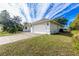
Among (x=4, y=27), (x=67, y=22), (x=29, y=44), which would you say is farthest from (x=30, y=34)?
(x=67, y=22)

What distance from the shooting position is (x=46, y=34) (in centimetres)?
317

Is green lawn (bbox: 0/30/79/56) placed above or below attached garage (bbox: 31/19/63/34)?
below

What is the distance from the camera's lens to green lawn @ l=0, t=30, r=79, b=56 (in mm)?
→ 3076

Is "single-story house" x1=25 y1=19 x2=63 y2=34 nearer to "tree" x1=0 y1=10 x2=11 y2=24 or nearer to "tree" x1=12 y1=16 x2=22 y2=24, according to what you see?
"tree" x1=12 y1=16 x2=22 y2=24

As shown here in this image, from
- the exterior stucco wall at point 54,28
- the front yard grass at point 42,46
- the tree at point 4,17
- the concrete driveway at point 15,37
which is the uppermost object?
the tree at point 4,17

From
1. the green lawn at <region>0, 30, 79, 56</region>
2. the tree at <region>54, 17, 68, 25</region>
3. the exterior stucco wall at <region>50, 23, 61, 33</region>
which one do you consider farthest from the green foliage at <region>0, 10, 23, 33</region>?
the tree at <region>54, 17, 68, 25</region>

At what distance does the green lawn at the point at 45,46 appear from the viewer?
10.1 feet

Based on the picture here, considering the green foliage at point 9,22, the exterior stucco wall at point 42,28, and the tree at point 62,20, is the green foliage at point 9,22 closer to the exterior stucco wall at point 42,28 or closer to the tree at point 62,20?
the exterior stucco wall at point 42,28

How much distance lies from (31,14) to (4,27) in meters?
0.50

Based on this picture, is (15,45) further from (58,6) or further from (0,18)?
(58,6)

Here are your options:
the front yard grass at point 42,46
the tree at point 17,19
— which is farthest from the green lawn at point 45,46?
the tree at point 17,19

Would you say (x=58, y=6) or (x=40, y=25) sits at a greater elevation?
(x=58, y=6)

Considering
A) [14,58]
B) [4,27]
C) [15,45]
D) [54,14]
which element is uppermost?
[54,14]

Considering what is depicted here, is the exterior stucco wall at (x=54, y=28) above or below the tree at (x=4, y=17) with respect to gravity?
below
